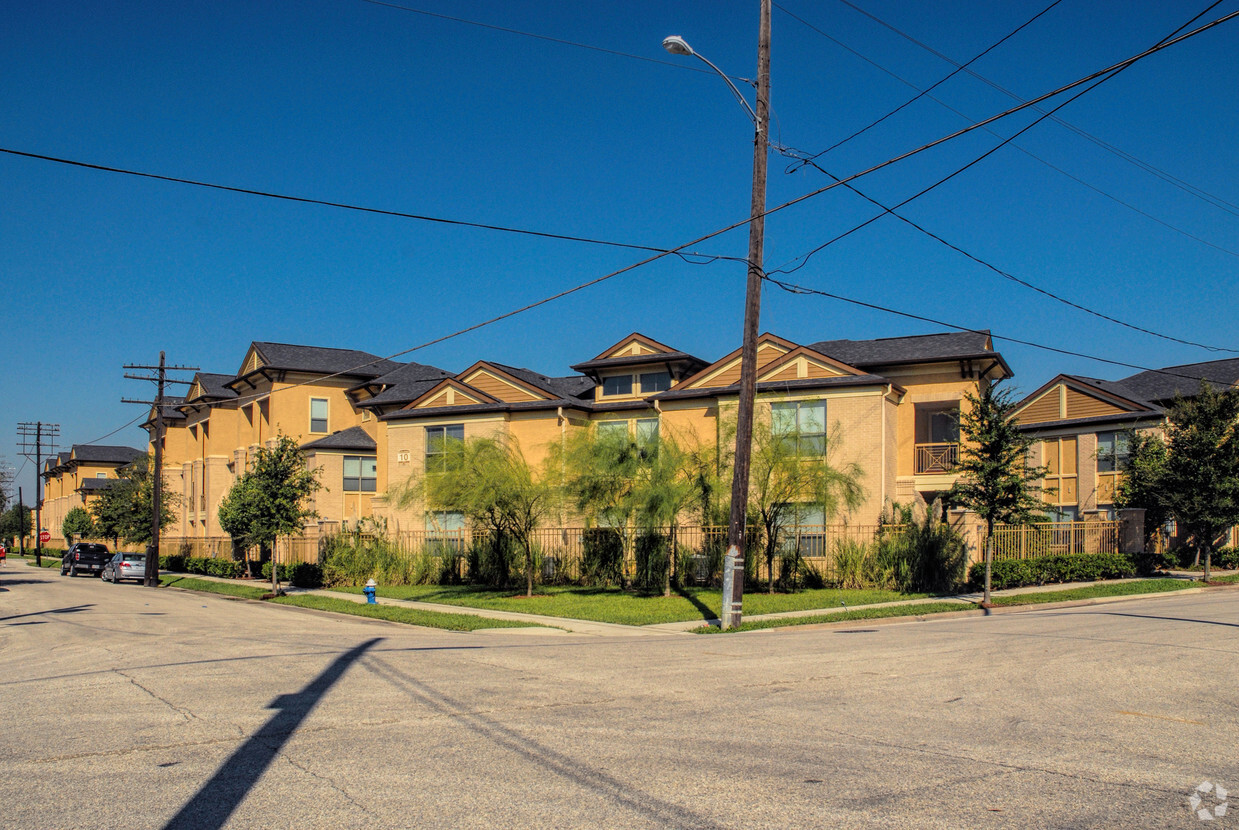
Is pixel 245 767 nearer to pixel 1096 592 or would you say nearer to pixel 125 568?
pixel 1096 592

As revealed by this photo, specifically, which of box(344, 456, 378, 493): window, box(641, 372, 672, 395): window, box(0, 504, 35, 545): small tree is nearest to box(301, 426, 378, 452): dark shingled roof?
box(344, 456, 378, 493): window

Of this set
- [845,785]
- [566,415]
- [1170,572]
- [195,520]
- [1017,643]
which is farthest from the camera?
[195,520]

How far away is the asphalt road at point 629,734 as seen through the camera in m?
5.97

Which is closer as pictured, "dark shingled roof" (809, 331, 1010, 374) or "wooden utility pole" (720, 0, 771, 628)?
"wooden utility pole" (720, 0, 771, 628)

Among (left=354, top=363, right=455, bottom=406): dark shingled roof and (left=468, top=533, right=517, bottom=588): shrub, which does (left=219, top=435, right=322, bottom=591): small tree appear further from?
(left=354, top=363, right=455, bottom=406): dark shingled roof

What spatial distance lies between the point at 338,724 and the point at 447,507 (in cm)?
1864

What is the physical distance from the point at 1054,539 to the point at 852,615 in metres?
10.9

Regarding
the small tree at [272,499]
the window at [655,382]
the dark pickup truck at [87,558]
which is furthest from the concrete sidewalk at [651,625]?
the dark pickup truck at [87,558]

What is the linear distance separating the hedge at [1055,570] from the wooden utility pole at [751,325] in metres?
9.46

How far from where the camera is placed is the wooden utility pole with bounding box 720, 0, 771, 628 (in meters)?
18.5

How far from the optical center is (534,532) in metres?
31.3

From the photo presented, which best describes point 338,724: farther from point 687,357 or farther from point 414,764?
point 687,357

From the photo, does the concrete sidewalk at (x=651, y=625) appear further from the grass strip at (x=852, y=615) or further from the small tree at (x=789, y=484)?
the small tree at (x=789, y=484)

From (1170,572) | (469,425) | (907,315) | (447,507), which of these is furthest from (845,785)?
(469,425)
